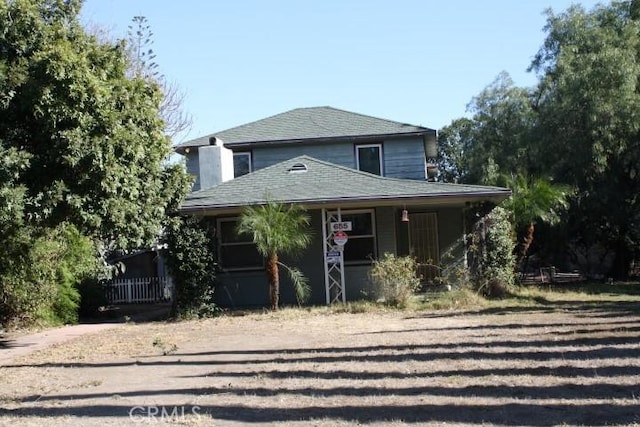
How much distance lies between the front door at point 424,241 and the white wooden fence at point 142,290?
975 centimetres

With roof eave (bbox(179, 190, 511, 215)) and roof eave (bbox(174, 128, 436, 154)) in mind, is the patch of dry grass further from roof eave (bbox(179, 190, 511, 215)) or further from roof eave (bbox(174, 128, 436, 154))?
roof eave (bbox(174, 128, 436, 154))

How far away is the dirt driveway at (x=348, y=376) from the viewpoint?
6.81 metres

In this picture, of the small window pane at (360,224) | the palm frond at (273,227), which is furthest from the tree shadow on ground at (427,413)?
the small window pane at (360,224)

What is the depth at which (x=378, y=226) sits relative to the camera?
19.0 meters

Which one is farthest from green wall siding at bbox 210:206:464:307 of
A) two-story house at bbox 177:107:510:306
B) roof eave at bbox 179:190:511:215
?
roof eave at bbox 179:190:511:215

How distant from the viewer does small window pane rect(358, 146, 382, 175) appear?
23578 millimetres

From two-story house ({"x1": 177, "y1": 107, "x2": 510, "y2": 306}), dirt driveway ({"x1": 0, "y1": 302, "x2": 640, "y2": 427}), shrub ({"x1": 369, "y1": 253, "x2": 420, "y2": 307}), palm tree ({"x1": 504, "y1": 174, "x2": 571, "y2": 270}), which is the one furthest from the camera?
palm tree ({"x1": 504, "y1": 174, "x2": 571, "y2": 270})

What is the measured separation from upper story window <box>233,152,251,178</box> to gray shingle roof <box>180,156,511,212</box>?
4280mm

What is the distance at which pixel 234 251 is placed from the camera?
19.0m

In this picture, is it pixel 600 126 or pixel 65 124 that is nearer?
pixel 65 124

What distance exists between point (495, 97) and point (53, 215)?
27.8m

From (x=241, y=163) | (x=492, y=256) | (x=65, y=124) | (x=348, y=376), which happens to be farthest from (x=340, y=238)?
(x=65, y=124)

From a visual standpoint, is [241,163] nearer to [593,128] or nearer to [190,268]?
[190,268]

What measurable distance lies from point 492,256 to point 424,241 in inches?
109
